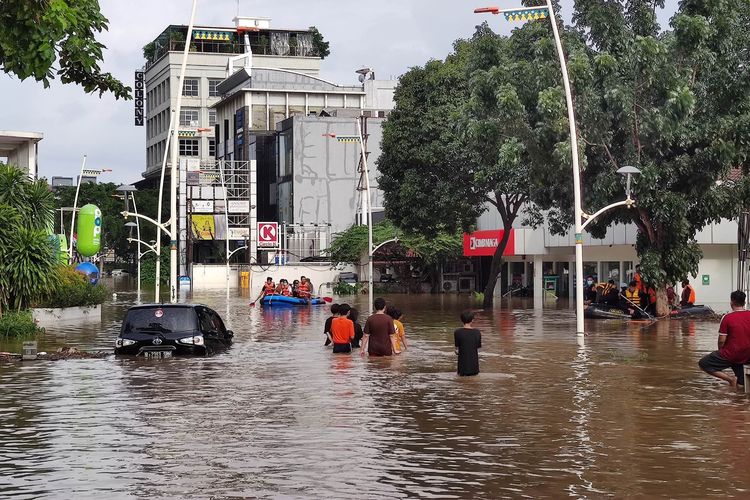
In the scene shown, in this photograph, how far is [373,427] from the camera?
50.1ft

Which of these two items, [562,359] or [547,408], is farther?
[562,359]

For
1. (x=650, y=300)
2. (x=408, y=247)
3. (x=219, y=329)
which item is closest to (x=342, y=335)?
(x=219, y=329)

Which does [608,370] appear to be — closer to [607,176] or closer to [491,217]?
[607,176]

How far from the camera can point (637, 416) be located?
16.2 m

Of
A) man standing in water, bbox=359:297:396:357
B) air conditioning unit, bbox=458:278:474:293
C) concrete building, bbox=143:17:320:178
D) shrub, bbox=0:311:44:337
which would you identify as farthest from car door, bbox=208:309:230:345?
concrete building, bbox=143:17:320:178

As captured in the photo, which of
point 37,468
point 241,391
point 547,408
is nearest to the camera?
point 37,468

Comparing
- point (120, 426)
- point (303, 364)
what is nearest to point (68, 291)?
point (303, 364)

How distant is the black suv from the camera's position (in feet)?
80.0

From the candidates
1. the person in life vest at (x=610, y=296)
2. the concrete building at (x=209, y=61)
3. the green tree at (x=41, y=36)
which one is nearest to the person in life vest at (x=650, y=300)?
the person in life vest at (x=610, y=296)

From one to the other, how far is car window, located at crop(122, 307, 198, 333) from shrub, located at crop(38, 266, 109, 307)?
42.8ft

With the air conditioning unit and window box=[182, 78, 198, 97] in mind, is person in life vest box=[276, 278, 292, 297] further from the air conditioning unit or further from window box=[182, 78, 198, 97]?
window box=[182, 78, 198, 97]

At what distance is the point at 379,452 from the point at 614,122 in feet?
96.0

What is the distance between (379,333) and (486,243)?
146 ft

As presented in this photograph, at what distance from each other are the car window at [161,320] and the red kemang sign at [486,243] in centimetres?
4140
